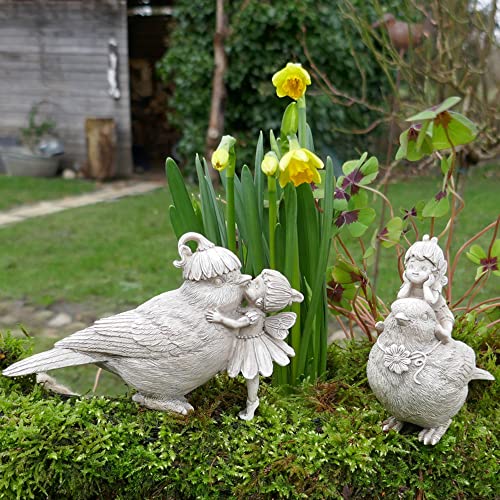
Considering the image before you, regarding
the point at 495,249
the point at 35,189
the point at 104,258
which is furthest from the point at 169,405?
the point at 35,189

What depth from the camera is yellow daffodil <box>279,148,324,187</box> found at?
1328 millimetres

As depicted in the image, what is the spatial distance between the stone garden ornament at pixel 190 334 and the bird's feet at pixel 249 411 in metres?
0.08

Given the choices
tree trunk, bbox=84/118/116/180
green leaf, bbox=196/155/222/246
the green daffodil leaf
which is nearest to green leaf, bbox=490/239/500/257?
the green daffodil leaf

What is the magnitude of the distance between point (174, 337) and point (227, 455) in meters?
0.32

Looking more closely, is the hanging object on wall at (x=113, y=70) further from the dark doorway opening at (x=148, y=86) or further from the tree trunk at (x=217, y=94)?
the tree trunk at (x=217, y=94)

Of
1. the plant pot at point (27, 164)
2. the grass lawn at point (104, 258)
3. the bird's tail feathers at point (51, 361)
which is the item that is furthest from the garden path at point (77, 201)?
the bird's tail feathers at point (51, 361)

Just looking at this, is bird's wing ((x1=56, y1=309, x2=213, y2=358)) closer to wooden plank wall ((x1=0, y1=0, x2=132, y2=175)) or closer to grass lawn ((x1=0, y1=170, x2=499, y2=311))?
grass lawn ((x1=0, y1=170, x2=499, y2=311))

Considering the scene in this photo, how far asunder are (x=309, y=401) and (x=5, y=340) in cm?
97

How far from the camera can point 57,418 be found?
56.9 inches

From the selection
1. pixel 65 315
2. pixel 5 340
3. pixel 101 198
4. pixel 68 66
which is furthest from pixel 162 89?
pixel 5 340

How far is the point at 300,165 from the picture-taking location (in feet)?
4.38

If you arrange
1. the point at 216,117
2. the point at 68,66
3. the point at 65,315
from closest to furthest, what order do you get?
the point at 65,315, the point at 216,117, the point at 68,66

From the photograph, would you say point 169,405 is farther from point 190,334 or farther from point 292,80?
point 292,80

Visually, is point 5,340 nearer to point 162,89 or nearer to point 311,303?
point 311,303
